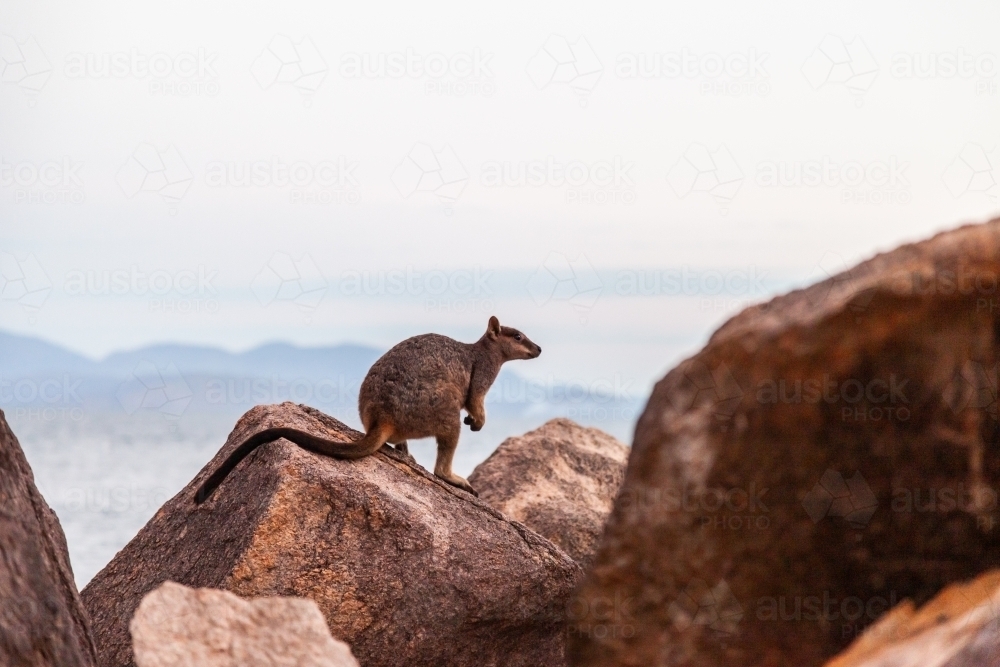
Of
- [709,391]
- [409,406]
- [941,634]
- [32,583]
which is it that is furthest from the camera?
[409,406]

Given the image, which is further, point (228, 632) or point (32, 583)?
point (32, 583)

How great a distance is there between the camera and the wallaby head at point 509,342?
29.0 feet

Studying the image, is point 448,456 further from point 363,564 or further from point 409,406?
point 363,564

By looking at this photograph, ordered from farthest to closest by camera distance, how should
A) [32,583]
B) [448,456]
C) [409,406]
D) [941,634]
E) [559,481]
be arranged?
[559,481], [448,456], [409,406], [32,583], [941,634]

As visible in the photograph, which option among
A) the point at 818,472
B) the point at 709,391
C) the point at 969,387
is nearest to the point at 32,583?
the point at 709,391

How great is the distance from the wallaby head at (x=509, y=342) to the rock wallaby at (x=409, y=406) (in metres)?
0.66

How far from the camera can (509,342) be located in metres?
9.02

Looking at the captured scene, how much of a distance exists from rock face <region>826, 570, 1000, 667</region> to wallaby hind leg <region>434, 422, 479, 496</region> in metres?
3.92

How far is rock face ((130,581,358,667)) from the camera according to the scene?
4.29 m

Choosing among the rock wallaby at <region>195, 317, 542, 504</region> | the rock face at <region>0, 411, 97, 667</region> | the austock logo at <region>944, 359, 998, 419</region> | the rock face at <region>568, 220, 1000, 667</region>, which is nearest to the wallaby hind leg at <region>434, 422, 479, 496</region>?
the rock wallaby at <region>195, 317, 542, 504</region>

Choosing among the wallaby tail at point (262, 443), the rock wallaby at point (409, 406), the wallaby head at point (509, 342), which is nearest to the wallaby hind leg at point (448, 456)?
the rock wallaby at point (409, 406)

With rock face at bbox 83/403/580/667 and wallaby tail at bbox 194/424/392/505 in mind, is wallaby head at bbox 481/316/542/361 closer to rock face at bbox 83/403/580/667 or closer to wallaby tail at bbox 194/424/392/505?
rock face at bbox 83/403/580/667

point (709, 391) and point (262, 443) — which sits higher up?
point (709, 391)

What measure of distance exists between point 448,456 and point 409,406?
0.61 metres
